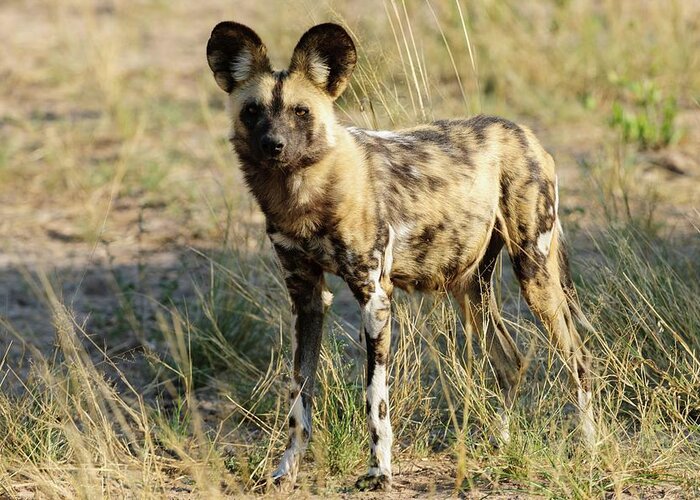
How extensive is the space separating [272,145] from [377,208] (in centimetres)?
44

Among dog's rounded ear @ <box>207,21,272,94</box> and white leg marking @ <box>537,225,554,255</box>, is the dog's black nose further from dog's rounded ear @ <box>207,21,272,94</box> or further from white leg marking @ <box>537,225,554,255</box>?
white leg marking @ <box>537,225,554,255</box>

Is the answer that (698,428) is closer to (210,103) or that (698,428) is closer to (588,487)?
(588,487)

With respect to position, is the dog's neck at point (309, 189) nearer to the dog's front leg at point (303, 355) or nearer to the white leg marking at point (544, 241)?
the dog's front leg at point (303, 355)

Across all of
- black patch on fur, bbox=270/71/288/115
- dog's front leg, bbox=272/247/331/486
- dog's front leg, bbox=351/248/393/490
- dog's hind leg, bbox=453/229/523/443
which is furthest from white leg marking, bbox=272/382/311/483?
black patch on fur, bbox=270/71/288/115

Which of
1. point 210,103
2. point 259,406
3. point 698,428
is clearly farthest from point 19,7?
point 698,428

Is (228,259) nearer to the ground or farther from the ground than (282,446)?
farther from the ground

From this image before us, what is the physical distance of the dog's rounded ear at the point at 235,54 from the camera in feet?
11.9

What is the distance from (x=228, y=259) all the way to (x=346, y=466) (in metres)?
1.49

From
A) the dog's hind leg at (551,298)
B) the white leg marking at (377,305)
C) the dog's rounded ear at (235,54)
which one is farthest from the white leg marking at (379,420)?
the dog's rounded ear at (235,54)

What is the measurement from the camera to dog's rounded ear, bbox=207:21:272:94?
3.62m

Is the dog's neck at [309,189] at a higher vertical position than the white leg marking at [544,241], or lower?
higher

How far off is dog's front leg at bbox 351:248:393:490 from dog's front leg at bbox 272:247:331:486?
0.72 feet

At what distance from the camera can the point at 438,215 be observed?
3836mm

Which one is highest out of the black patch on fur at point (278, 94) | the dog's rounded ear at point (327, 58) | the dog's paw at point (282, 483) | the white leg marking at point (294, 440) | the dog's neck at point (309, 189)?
the dog's rounded ear at point (327, 58)
